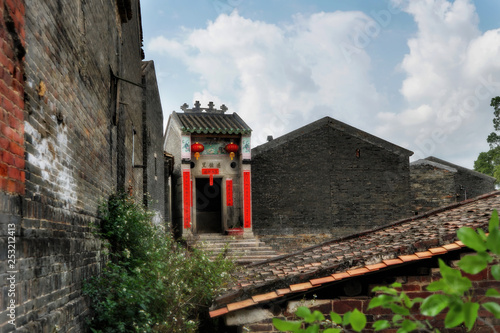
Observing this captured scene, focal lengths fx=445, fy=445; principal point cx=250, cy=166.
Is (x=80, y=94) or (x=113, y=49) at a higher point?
(x=113, y=49)

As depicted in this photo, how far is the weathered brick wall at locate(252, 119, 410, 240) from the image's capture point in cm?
1784

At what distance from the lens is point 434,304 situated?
4.09ft

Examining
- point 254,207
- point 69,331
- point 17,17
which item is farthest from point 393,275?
point 254,207

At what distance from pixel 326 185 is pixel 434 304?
17.2 metres

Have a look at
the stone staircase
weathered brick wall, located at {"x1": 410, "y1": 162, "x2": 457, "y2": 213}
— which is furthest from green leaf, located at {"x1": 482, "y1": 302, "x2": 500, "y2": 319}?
weathered brick wall, located at {"x1": 410, "y1": 162, "x2": 457, "y2": 213}

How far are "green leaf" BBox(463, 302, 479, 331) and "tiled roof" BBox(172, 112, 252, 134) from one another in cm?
1622

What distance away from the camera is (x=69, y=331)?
4441 millimetres

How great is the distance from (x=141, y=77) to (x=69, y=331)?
9.58 metres

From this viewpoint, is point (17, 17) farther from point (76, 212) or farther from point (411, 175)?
point (411, 175)

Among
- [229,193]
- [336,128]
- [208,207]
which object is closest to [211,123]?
[229,193]

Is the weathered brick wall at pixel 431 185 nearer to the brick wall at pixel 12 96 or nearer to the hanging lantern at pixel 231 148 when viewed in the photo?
the hanging lantern at pixel 231 148

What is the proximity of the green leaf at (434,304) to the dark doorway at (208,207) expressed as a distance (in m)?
17.8

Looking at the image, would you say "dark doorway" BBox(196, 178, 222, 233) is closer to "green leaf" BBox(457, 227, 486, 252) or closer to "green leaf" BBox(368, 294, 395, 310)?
"green leaf" BBox(368, 294, 395, 310)

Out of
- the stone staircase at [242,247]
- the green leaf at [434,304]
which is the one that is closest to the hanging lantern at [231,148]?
the stone staircase at [242,247]
